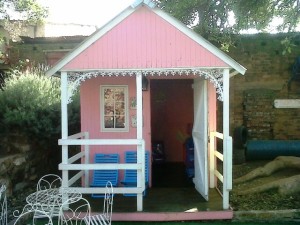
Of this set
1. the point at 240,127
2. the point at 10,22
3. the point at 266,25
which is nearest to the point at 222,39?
the point at 266,25

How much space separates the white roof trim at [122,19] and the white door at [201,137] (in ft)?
3.09

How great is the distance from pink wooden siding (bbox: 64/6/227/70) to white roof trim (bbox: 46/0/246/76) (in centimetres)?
6

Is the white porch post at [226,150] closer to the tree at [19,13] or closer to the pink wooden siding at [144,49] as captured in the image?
the pink wooden siding at [144,49]

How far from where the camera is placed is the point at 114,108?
826cm

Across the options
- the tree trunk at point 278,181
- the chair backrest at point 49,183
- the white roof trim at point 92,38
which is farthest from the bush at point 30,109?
the tree trunk at point 278,181

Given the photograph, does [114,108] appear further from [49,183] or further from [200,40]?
[200,40]

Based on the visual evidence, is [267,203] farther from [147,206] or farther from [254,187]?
[147,206]

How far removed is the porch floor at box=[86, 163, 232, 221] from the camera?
260 inches

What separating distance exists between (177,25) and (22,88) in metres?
4.79

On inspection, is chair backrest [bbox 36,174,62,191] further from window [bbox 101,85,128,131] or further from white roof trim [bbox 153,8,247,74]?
white roof trim [bbox 153,8,247,74]

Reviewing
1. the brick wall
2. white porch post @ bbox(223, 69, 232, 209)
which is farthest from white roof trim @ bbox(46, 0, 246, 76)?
the brick wall

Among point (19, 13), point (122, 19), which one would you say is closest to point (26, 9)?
point (19, 13)

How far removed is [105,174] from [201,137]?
2260mm

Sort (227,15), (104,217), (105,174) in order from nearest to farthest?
(104,217) < (105,174) < (227,15)
